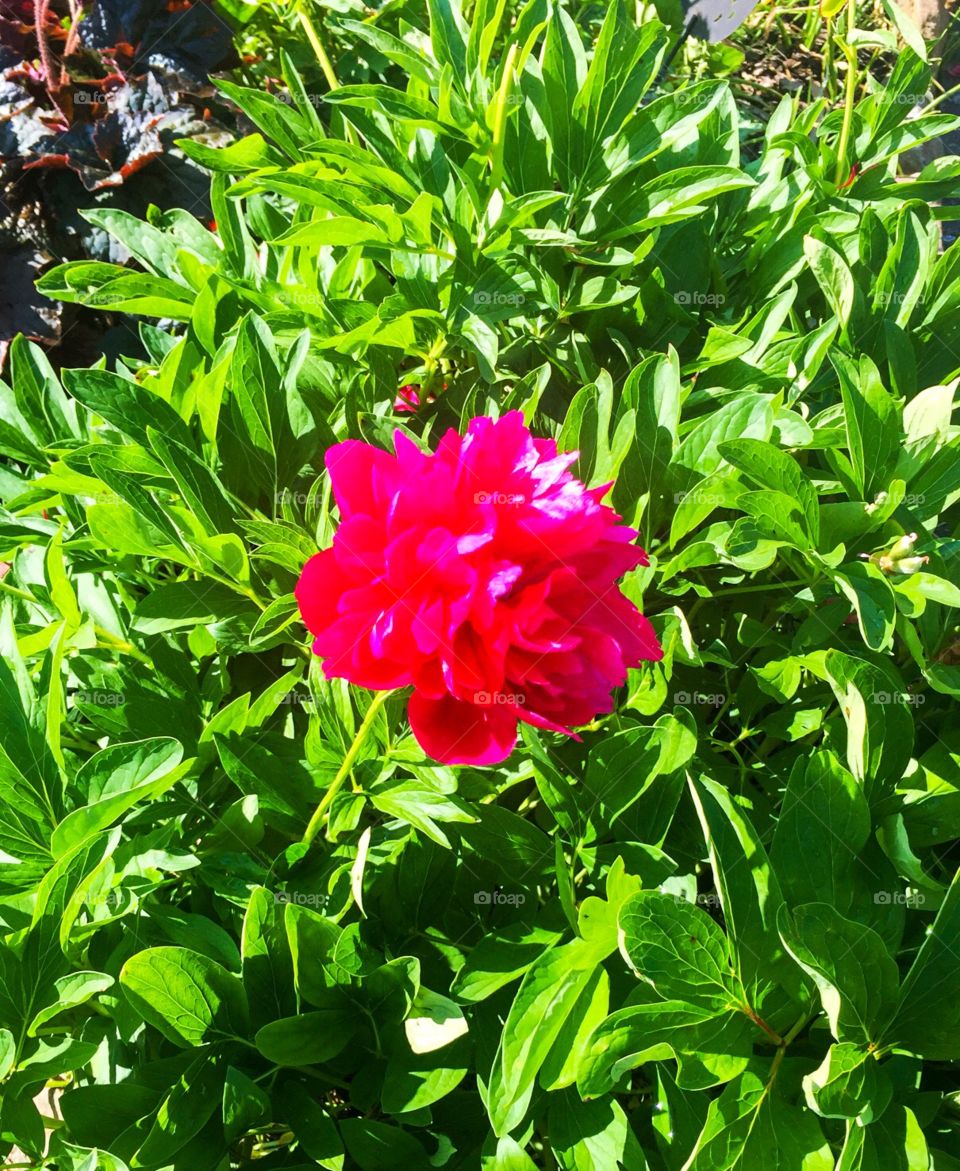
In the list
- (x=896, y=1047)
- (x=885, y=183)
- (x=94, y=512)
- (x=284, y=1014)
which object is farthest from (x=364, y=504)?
(x=885, y=183)

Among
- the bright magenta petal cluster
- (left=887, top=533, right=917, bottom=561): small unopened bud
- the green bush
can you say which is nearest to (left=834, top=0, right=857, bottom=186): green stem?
the green bush

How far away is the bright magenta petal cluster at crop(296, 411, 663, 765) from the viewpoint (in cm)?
64

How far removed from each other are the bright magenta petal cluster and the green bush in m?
0.09

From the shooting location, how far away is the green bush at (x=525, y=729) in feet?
2.24

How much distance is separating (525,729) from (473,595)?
0.19m

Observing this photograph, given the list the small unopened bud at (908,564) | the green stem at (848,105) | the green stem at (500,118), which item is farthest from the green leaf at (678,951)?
the green stem at (848,105)

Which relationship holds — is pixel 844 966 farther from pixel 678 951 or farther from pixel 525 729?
pixel 525 729

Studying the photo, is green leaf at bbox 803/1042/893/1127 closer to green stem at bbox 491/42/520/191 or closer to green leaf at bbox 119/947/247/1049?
green leaf at bbox 119/947/247/1049

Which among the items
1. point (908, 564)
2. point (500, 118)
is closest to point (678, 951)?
point (908, 564)

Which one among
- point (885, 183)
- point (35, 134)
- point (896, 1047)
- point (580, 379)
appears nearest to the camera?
point (896, 1047)

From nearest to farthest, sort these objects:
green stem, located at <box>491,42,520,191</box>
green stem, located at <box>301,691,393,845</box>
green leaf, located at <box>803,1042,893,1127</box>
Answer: green leaf, located at <box>803,1042,893,1127</box>, green stem, located at <box>301,691,393,845</box>, green stem, located at <box>491,42,520,191</box>

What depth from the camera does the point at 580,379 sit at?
1.03 meters

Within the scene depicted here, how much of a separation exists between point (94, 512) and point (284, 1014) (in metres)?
0.44

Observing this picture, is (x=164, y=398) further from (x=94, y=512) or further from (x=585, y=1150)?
(x=585, y=1150)
